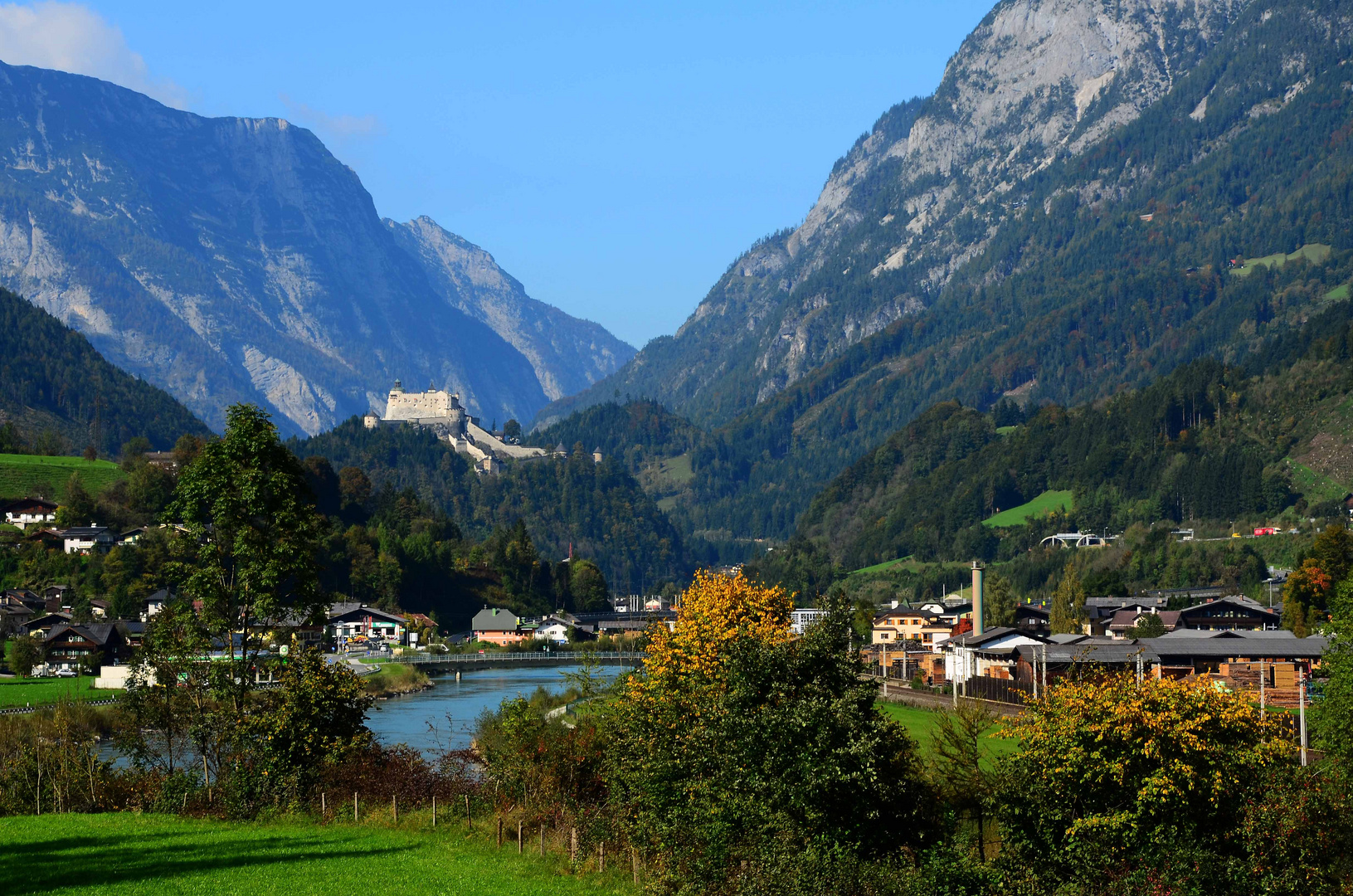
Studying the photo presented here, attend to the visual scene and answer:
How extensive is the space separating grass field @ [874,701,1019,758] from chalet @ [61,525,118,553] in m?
84.4

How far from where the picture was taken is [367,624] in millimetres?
153125

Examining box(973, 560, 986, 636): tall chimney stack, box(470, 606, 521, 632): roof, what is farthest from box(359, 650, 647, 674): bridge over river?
box(973, 560, 986, 636): tall chimney stack

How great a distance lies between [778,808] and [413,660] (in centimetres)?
11005

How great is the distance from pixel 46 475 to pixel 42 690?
87.5 meters

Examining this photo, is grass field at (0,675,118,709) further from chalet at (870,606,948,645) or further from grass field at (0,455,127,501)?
chalet at (870,606,948,645)

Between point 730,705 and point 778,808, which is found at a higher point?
point 730,705

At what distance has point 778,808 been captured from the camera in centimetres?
2789

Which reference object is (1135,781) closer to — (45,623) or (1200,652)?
(1200,652)

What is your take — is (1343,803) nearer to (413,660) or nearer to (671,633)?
(671,633)

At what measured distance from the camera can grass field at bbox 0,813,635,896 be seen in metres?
28.4

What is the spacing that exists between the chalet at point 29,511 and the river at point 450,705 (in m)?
48.7

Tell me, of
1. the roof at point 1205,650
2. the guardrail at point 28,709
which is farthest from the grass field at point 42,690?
the roof at point 1205,650

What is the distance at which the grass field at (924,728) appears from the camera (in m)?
51.4

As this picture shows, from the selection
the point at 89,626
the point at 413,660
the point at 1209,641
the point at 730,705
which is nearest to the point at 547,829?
the point at 730,705
